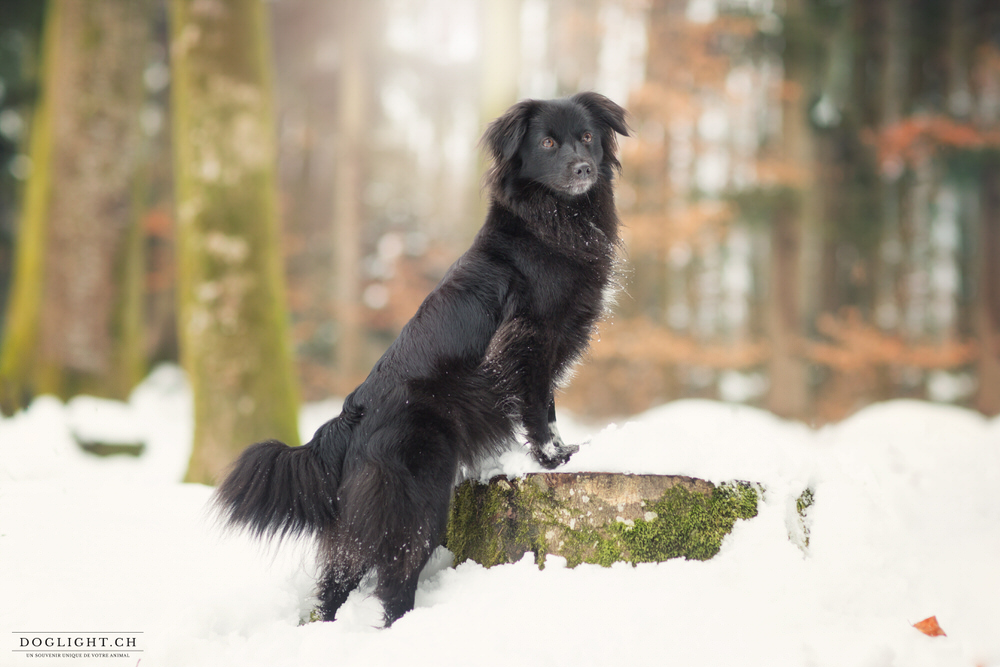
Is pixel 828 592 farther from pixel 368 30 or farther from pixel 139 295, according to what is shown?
pixel 368 30

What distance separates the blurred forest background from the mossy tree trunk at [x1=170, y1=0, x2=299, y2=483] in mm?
16

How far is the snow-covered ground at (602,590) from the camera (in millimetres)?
2307

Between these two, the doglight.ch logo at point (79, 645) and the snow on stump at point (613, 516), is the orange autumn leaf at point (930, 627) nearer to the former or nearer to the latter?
the snow on stump at point (613, 516)

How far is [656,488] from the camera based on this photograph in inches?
109

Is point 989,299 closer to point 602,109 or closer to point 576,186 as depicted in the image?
point 602,109

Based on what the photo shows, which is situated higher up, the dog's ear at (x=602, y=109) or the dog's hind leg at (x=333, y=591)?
the dog's ear at (x=602, y=109)

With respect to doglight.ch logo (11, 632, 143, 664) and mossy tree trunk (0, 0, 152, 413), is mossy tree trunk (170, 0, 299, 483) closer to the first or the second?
doglight.ch logo (11, 632, 143, 664)

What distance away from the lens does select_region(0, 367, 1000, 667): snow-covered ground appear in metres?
2.31

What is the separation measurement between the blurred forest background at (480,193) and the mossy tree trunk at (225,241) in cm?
2

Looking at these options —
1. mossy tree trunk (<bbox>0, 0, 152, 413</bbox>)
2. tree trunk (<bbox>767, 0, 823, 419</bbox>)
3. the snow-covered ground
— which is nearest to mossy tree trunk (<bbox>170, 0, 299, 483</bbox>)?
the snow-covered ground

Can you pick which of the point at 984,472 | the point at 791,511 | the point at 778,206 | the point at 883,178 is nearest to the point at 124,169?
the point at 791,511

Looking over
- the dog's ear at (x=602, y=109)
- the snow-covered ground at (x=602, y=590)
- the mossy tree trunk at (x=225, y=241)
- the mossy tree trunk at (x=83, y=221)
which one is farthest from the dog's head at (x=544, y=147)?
the mossy tree trunk at (x=83, y=221)

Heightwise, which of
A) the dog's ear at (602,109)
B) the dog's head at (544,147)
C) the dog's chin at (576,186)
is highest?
the dog's ear at (602,109)

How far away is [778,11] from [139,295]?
9806 mm
